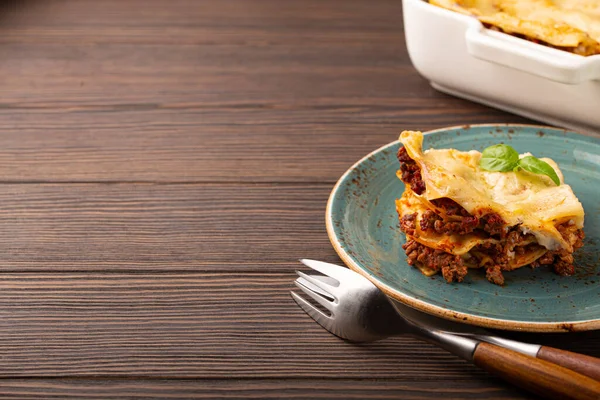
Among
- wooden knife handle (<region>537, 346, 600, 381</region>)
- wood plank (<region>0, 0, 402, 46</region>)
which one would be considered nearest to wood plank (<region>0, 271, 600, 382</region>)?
wooden knife handle (<region>537, 346, 600, 381</region>)

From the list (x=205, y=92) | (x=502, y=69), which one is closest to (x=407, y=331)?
(x=502, y=69)

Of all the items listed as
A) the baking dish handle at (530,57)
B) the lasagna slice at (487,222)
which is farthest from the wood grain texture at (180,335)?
the baking dish handle at (530,57)

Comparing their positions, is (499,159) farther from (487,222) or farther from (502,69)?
(502,69)

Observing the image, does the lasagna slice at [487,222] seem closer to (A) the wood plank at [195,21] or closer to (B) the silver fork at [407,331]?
(B) the silver fork at [407,331]

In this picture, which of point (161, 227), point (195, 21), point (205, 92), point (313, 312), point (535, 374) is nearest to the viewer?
point (535, 374)

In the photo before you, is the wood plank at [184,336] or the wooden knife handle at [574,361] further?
the wood plank at [184,336]
